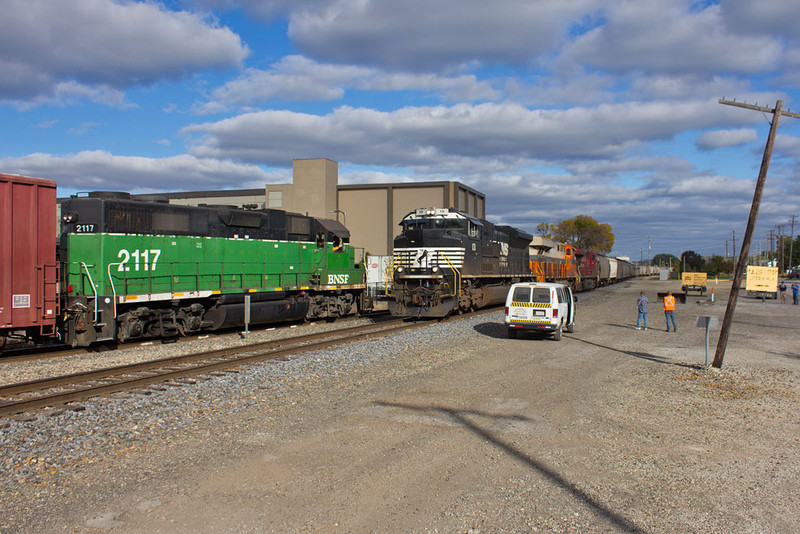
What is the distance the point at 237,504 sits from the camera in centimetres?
492

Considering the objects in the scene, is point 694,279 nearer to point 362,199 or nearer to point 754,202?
point 362,199

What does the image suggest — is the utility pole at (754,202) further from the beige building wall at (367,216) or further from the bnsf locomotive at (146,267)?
the beige building wall at (367,216)

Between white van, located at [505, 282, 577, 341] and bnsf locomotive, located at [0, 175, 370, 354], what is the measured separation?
7.43 meters

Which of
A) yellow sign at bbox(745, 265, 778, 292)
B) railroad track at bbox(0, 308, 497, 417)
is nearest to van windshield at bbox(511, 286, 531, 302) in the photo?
railroad track at bbox(0, 308, 497, 417)

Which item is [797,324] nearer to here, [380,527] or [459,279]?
[459,279]

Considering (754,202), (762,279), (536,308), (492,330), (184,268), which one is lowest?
→ (492,330)

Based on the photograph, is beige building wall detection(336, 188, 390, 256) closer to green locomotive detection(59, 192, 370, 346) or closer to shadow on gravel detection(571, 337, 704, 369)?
green locomotive detection(59, 192, 370, 346)

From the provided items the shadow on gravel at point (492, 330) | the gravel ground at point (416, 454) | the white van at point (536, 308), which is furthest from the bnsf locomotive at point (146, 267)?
the white van at point (536, 308)

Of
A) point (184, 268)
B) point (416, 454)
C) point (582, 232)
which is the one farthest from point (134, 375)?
point (582, 232)

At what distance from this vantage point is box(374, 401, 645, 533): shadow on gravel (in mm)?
4698

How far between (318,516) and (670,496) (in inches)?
128

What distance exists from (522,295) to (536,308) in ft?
1.84

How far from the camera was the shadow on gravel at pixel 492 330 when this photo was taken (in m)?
16.0

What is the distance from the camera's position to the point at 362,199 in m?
44.5
